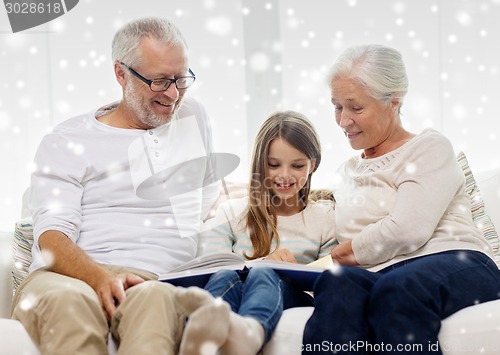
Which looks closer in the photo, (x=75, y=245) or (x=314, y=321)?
(x=314, y=321)

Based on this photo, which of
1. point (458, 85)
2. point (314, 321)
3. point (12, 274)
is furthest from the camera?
point (458, 85)

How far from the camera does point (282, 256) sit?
1945 mm

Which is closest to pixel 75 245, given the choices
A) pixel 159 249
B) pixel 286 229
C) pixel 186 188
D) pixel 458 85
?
pixel 159 249

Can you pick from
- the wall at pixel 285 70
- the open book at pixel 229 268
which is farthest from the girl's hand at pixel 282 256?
the wall at pixel 285 70

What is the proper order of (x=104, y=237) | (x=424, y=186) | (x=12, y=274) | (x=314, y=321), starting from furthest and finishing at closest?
(x=12, y=274), (x=104, y=237), (x=424, y=186), (x=314, y=321)

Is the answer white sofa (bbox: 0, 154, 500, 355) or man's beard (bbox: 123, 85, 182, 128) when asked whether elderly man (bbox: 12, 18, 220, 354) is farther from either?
white sofa (bbox: 0, 154, 500, 355)

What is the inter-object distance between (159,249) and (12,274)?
1.55ft

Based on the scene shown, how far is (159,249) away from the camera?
6.50 feet

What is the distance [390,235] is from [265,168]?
464 millimetres

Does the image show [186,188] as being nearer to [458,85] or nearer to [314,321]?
[314,321]

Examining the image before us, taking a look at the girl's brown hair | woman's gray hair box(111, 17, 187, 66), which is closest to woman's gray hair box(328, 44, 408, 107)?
the girl's brown hair

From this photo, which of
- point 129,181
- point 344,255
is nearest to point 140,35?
point 129,181

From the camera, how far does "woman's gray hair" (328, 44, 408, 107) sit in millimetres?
1979

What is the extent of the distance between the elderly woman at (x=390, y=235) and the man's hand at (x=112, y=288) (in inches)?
18.0
